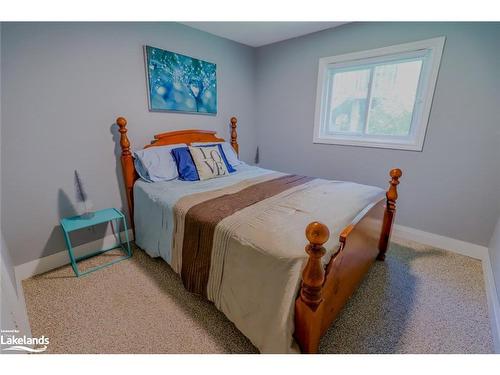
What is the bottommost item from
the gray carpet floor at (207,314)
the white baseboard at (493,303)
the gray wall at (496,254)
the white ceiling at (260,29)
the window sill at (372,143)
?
the gray carpet floor at (207,314)

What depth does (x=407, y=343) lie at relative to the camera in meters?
1.30

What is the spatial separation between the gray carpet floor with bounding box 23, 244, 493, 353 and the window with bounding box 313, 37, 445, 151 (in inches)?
52.9

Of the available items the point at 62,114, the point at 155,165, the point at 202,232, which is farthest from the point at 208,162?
the point at 62,114

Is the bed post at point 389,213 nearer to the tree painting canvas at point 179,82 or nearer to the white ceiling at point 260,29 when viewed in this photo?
the white ceiling at point 260,29

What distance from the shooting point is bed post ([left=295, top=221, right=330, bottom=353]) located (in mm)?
874

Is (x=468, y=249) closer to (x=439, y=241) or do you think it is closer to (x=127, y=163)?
(x=439, y=241)

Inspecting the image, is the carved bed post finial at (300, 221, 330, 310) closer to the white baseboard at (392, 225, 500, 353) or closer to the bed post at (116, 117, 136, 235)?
the white baseboard at (392, 225, 500, 353)

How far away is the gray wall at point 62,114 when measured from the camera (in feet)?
5.40

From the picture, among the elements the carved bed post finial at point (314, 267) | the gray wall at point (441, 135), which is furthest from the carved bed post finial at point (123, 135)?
the gray wall at point (441, 135)

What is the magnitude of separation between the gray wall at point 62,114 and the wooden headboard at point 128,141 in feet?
0.36

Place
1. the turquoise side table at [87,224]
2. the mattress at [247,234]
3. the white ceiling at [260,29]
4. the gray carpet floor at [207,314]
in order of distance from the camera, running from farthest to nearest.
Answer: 1. the white ceiling at [260,29]
2. the turquoise side table at [87,224]
3. the gray carpet floor at [207,314]
4. the mattress at [247,234]

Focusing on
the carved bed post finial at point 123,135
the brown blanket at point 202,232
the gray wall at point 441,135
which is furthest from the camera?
the carved bed post finial at point 123,135

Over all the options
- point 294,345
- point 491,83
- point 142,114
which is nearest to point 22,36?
point 142,114
